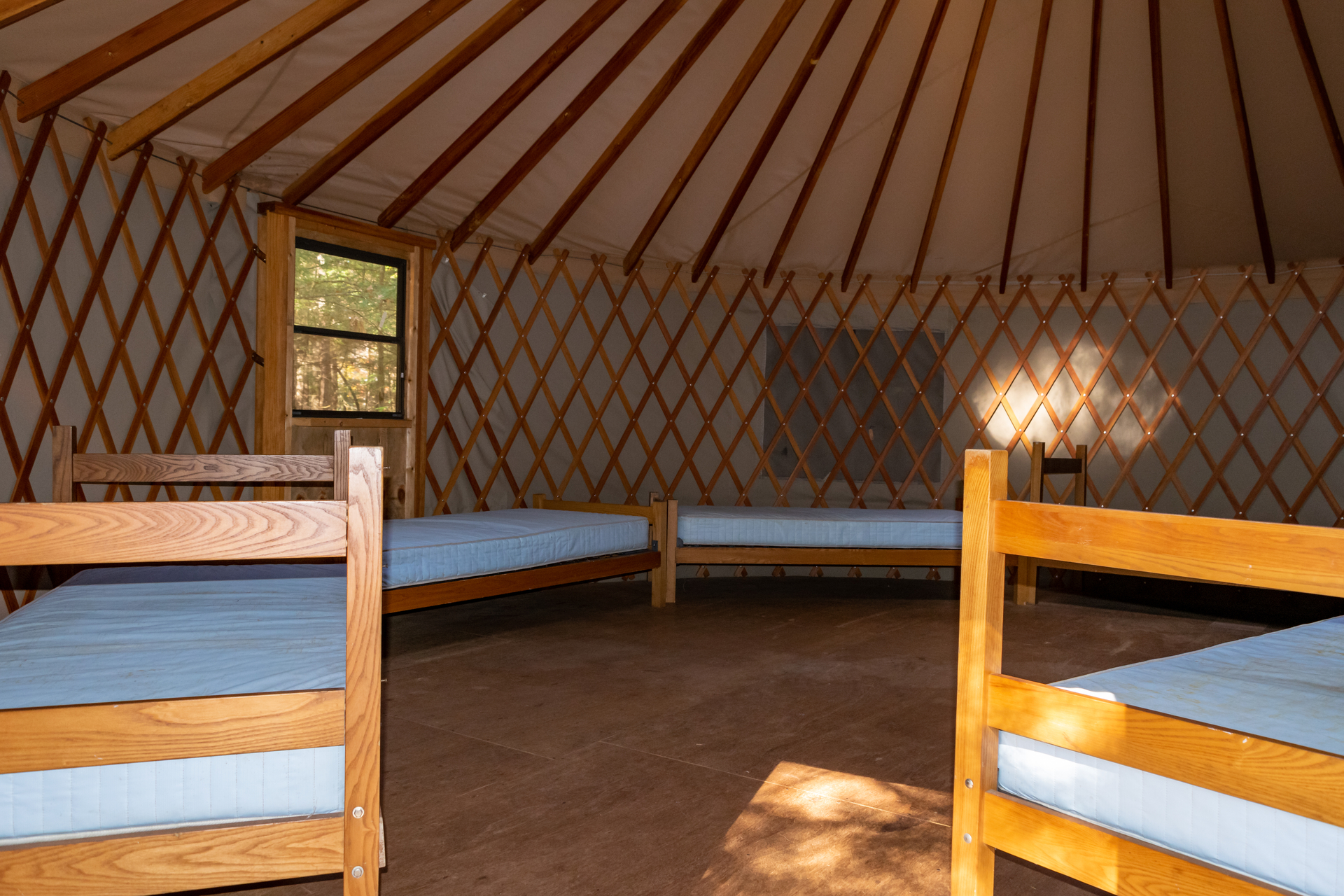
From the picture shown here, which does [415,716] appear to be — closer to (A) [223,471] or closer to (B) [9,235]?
(A) [223,471]

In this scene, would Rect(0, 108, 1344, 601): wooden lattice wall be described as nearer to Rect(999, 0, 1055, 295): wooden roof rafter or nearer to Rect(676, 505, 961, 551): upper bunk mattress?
Rect(999, 0, 1055, 295): wooden roof rafter

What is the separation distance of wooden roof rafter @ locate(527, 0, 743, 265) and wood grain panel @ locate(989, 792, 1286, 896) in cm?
256

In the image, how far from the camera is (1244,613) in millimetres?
4023

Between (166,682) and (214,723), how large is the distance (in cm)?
21

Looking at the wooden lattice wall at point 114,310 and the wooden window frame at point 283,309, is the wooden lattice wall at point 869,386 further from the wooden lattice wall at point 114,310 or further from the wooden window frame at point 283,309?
the wooden lattice wall at point 114,310

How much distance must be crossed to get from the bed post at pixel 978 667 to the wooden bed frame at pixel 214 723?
67 centimetres

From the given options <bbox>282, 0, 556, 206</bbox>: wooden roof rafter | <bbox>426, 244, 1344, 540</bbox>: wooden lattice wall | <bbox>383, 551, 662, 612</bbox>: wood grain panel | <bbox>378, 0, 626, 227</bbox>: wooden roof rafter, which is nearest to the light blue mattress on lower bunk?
<bbox>383, 551, 662, 612</bbox>: wood grain panel

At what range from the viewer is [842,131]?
3846 mm

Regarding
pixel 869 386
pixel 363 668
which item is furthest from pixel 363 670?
pixel 869 386

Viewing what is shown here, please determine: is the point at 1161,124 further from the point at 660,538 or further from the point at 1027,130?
the point at 660,538

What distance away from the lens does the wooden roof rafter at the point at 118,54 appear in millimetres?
2361

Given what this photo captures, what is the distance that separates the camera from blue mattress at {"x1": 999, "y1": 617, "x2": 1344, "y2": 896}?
2.93 ft

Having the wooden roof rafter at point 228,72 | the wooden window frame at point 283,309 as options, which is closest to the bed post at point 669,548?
the wooden window frame at point 283,309

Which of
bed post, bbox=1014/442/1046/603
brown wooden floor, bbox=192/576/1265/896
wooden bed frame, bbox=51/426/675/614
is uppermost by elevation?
wooden bed frame, bbox=51/426/675/614
